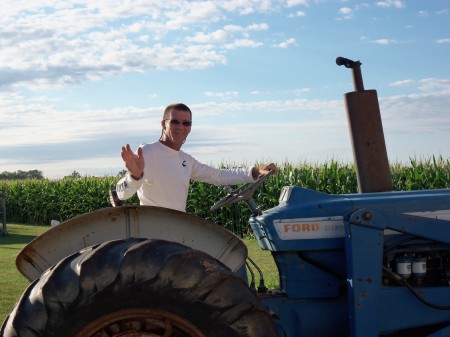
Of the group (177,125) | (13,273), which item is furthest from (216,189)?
(177,125)

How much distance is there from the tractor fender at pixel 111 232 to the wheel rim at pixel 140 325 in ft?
1.84

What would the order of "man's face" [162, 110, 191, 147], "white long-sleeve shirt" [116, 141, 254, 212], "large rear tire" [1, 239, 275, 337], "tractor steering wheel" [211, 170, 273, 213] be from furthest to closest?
1. "man's face" [162, 110, 191, 147]
2. "white long-sleeve shirt" [116, 141, 254, 212]
3. "tractor steering wheel" [211, 170, 273, 213]
4. "large rear tire" [1, 239, 275, 337]

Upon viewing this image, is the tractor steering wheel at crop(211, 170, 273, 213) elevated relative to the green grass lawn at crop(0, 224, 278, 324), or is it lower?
elevated

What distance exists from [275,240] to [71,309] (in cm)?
133

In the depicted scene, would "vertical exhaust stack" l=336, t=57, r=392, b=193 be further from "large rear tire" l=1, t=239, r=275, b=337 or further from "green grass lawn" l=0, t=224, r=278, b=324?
"green grass lawn" l=0, t=224, r=278, b=324

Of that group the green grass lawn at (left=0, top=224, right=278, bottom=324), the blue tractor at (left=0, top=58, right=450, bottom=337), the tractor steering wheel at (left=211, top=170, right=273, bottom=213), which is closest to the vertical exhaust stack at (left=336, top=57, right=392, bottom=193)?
the blue tractor at (left=0, top=58, right=450, bottom=337)

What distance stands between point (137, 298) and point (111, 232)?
602 millimetres

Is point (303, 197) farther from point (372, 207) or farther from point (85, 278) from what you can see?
point (85, 278)

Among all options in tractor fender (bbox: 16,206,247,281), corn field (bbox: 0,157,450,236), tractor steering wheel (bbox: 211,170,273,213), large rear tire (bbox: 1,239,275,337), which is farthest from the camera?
corn field (bbox: 0,157,450,236)

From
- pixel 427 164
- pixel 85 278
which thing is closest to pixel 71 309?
pixel 85 278

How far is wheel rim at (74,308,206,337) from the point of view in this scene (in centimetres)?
289

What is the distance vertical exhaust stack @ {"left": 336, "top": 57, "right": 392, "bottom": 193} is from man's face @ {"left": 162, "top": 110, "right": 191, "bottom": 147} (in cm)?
103

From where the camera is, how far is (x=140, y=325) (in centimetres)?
297

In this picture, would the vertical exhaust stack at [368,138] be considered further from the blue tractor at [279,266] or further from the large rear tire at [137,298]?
the large rear tire at [137,298]
